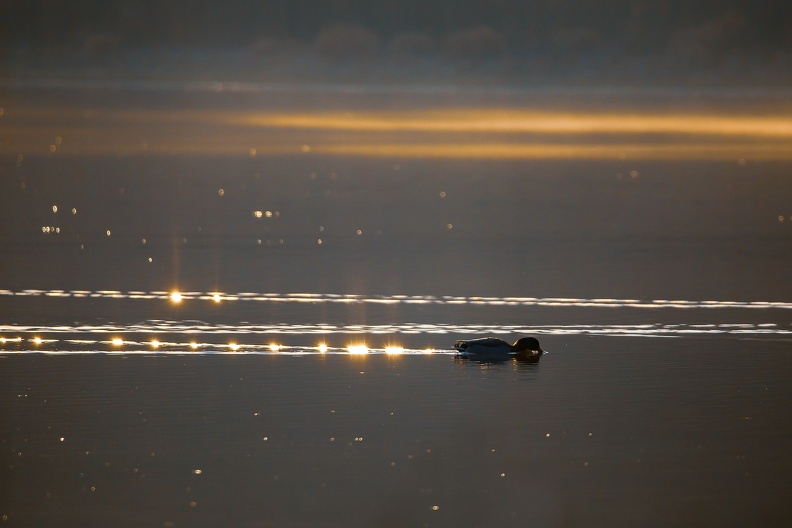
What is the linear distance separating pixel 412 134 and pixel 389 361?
87.5m

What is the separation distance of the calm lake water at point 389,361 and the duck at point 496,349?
0.23 meters

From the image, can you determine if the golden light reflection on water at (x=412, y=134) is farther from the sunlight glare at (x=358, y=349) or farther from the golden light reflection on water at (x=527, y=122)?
the sunlight glare at (x=358, y=349)

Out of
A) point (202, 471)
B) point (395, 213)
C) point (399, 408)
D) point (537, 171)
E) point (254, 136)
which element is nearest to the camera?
point (202, 471)

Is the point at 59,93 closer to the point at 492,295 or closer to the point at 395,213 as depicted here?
the point at 395,213

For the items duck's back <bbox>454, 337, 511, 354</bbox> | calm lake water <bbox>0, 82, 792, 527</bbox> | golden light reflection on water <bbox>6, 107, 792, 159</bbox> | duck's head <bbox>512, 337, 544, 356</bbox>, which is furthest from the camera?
golden light reflection on water <bbox>6, 107, 792, 159</bbox>

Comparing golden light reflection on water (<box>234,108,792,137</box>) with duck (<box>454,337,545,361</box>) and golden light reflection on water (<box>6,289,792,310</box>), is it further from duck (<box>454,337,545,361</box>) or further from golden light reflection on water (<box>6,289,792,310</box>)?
duck (<box>454,337,545,361</box>)

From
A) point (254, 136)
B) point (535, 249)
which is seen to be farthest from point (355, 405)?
point (254, 136)

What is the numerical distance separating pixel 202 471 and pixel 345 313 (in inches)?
286

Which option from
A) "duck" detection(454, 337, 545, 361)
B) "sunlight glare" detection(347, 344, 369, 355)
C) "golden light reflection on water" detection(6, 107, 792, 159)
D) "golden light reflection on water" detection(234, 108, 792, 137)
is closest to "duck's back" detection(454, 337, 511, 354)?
"duck" detection(454, 337, 545, 361)

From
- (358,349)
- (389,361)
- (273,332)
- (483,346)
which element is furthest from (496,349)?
(273,332)

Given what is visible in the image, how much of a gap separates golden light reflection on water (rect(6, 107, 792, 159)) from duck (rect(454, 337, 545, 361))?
1807 centimetres

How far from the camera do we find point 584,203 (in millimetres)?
39688

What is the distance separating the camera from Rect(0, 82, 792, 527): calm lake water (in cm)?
1232

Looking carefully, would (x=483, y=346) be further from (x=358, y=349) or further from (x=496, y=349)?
(x=358, y=349)
